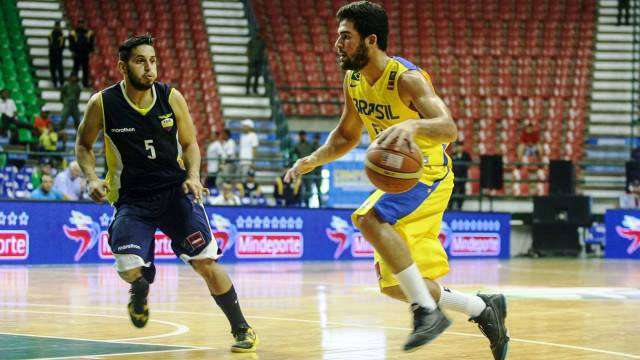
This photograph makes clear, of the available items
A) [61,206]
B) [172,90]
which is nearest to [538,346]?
[172,90]

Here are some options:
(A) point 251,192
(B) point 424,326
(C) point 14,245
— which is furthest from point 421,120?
(A) point 251,192

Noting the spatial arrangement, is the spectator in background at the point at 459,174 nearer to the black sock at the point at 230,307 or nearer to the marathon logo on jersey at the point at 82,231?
the marathon logo on jersey at the point at 82,231

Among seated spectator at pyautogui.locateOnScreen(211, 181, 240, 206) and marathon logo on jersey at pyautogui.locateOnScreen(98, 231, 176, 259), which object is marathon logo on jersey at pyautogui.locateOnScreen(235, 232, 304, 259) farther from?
marathon logo on jersey at pyautogui.locateOnScreen(98, 231, 176, 259)

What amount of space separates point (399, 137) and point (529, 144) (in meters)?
22.8

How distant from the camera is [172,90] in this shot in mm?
7984

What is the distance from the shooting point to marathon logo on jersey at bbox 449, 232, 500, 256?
79.2 ft

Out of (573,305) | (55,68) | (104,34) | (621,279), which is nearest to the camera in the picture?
(573,305)

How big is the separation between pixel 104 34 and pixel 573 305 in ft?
64.5

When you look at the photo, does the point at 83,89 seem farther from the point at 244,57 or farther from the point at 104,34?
the point at 244,57

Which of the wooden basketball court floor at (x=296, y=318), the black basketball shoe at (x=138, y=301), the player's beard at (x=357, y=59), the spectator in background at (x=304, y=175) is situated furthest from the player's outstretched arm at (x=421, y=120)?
the spectator in background at (x=304, y=175)

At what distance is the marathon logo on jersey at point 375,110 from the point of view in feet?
22.3

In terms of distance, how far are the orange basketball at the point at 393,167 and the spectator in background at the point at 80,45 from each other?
68.4 ft

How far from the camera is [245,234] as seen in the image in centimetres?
2111

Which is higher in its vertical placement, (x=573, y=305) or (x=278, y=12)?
(x=278, y=12)
